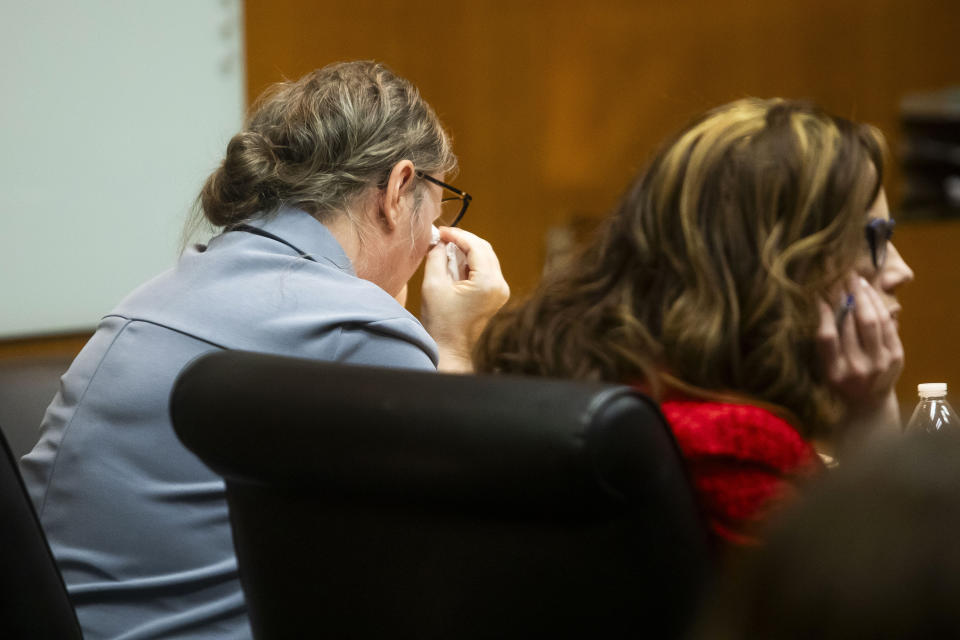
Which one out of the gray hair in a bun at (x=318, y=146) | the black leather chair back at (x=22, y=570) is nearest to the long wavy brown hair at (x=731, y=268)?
the black leather chair back at (x=22, y=570)

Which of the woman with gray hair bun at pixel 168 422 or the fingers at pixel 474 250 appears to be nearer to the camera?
the woman with gray hair bun at pixel 168 422

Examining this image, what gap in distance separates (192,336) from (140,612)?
11.8 inches

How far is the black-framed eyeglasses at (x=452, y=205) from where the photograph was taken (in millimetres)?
1767

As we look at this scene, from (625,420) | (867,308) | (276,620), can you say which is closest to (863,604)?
(625,420)

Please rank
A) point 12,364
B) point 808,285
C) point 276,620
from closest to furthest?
1. point 276,620
2. point 808,285
3. point 12,364

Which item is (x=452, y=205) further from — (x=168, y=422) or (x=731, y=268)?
(x=731, y=268)

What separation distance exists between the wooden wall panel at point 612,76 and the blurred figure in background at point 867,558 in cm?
317

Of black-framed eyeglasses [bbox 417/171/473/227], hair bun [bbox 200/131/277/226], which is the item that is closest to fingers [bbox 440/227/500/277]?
black-framed eyeglasses [bbox 417/171/473/227]

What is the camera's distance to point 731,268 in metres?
0.96

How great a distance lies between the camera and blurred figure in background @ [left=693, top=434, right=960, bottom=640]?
353 millimetres

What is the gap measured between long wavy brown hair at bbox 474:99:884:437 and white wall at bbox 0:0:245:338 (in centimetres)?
200

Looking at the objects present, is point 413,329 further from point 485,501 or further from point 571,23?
point 571,23

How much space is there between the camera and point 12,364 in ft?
5.40

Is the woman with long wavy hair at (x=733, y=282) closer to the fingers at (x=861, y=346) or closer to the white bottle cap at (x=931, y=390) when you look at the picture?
the fingers at (x=861, y=346)
